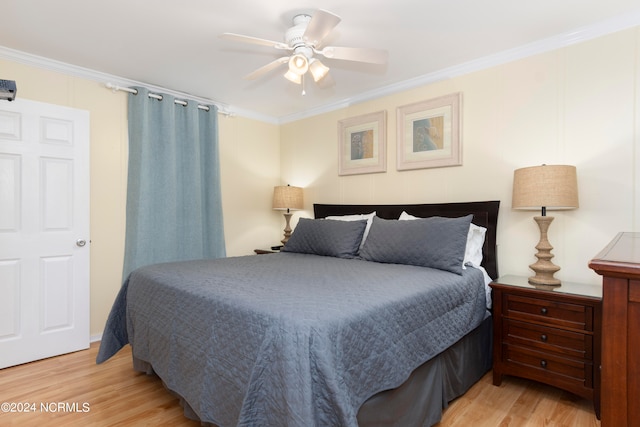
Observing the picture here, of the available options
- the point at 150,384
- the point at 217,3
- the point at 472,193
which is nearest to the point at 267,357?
the point at 150,384

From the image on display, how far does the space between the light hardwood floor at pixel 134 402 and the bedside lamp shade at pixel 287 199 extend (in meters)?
2.21

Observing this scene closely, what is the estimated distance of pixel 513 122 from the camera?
2744mm

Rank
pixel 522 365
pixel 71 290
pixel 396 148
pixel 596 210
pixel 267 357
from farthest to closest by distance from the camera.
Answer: pixel 396 148 → pixel 71 290 → pixel 596 210 → pixel 522 365 → pixel 267 357

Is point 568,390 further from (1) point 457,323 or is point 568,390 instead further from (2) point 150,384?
(2) point 150,384

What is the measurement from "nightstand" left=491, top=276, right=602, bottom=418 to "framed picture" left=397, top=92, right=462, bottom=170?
125cm

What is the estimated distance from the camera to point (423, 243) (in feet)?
7.96

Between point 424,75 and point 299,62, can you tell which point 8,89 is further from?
point 424,75

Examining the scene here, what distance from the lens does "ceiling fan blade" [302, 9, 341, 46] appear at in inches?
69.7

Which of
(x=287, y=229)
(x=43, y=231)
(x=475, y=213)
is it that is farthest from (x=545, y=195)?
(x=43, y=231)

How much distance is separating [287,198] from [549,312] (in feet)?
9.20

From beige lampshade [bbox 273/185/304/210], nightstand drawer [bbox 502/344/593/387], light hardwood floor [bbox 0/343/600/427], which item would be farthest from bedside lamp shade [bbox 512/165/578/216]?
beige lampshade [bbox 273/185/304/210]

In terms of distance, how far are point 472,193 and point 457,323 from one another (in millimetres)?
1333

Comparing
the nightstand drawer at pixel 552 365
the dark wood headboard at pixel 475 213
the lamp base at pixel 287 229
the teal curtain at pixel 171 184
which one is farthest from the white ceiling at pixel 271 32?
the nightstand drawer at pixel 552 365

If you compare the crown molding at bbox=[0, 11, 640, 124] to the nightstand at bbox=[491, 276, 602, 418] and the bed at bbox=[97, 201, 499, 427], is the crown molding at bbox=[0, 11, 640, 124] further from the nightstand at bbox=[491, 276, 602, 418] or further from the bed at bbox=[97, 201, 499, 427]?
the nightstand at bbox=[491, 276, 602, 418]
